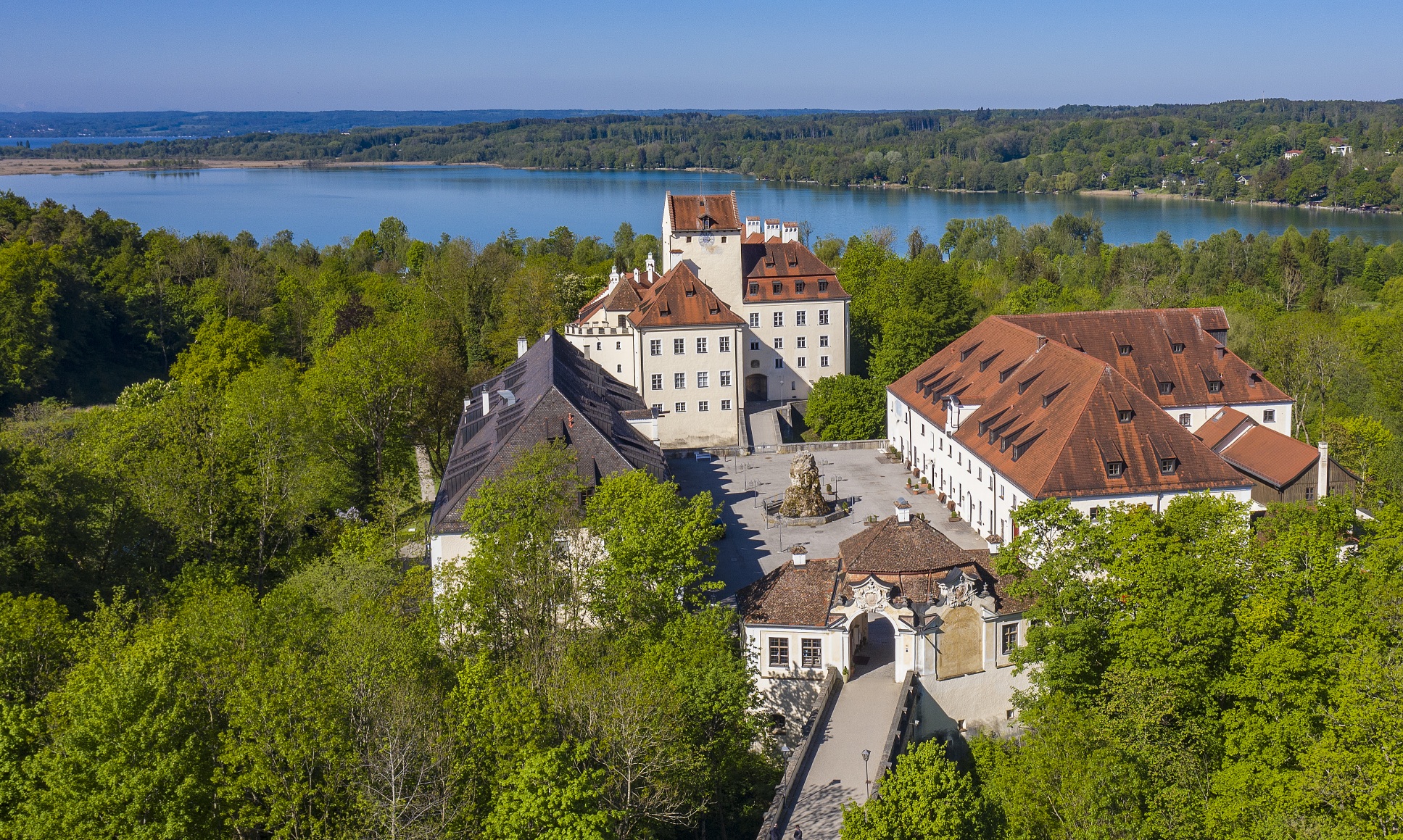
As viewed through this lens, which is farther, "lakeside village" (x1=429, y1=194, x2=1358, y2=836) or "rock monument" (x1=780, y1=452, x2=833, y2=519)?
"rock monument" (x1=780, y1=452, x2=833, y2=519)

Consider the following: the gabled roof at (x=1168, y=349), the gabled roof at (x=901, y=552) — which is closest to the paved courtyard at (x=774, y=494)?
the gabled roof at (x=901, y=552)

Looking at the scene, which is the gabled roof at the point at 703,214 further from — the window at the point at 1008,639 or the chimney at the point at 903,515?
the window at the point at 1008,639

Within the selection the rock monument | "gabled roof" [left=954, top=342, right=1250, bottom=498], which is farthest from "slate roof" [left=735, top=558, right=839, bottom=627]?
the rock monument

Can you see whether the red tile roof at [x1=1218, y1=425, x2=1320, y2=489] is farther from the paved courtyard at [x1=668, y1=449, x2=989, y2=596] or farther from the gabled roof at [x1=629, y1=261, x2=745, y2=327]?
the gabled roof at [x1=629, y1=261, x2=745, y2=327]

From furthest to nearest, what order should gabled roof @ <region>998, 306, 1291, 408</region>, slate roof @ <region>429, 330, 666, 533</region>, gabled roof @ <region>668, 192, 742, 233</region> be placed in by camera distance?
1. gabled roof @ <region>668, 192, 742, 233</region>
2. gabled roof @ <region>998, 306, 1291, 408</region>
3. slate roof @ <region>429, 330, 666, 533</region>

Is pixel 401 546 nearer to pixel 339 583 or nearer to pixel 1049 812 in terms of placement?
pixel 339 583

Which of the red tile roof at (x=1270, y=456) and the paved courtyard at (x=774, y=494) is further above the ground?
the red tile roof at (x=1270, y=456)

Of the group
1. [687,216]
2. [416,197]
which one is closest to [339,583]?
[687,216]
